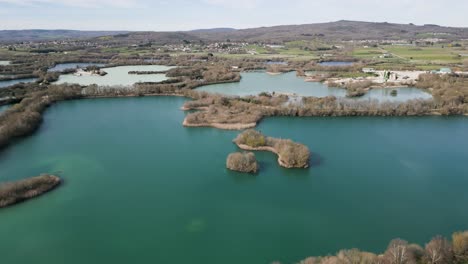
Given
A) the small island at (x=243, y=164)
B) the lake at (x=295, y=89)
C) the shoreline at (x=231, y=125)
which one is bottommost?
the small island at (x=243, y=164)

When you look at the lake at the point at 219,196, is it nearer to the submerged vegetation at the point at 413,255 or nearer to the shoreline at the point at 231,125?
the shoreline at the point at 231,125

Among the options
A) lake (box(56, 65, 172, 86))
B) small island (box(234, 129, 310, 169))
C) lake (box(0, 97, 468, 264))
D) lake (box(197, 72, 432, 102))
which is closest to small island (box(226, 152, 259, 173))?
lake (box(0, 97, 468, 264))

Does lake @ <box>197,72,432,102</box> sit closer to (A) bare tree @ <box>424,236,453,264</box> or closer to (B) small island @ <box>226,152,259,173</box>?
(B) small island @ <box>226,152,259,173</box>

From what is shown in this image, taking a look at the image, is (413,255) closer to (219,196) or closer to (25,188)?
(219,196)

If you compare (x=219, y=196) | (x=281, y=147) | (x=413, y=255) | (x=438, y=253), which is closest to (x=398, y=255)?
(x=413, y=255)

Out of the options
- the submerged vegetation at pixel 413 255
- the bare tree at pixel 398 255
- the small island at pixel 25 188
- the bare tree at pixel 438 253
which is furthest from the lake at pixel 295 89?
the bare tree at pixel 398 255
